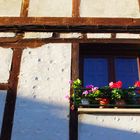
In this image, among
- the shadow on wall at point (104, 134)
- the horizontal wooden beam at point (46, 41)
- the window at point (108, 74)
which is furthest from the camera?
the horizontal wooden beam at point (46, 41)

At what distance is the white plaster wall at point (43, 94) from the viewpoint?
5.48 m

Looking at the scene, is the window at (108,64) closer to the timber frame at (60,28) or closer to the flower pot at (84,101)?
the timber frame at (60,28)

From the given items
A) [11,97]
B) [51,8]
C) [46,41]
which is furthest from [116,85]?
[51,8]

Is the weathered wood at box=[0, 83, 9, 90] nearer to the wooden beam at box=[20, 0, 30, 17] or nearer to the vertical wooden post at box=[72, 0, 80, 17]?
the wooden beam at box=[20, 0, 30, 17]

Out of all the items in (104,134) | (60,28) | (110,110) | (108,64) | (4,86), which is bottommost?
(104,134)

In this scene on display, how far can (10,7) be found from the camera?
22.6ft

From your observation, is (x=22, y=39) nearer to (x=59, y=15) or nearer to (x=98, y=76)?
(x=59, y=15)

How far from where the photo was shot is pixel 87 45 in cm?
648

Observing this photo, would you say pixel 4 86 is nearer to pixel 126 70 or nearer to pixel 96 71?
pixel 96 71

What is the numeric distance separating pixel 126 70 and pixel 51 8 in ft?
5.09

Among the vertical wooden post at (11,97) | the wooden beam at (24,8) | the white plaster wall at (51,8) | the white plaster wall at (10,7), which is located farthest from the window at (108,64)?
the white plaster wall at (10,7)

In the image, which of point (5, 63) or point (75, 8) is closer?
point (5, 63)

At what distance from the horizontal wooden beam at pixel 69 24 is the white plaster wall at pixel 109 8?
0.46 feet

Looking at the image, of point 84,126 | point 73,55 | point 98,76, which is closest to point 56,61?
point 73,55
